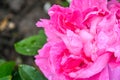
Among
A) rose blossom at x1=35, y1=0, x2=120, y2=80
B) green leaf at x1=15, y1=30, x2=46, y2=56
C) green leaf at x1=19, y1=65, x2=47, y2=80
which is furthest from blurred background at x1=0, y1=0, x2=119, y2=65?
rose blossom at x1=35, y1=0, x2=120, y2=80

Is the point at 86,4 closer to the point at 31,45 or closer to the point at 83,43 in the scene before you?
the point at 83,43

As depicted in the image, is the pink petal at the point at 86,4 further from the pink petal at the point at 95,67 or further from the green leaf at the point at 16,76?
the green leaf at the point at 16,76

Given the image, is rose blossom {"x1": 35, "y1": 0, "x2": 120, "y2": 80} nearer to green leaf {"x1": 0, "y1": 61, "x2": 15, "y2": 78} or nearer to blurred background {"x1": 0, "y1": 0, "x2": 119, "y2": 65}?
green leaf {"x1": 0, "y1": 61, "x2": 15, "y2": 78}

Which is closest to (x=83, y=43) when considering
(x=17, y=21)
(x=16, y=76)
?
(x=16, y=76)

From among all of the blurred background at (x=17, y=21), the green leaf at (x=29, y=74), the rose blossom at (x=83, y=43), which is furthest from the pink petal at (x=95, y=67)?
the blurred background at (x=17, y=21)

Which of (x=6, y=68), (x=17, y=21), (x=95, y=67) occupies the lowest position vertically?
(x=95, y=67)
